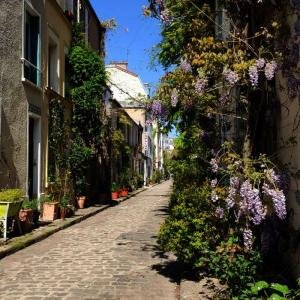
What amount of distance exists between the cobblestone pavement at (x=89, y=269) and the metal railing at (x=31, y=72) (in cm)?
443

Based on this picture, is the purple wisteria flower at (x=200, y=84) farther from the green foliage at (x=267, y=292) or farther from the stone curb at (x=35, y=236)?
the stone curb at (x=35, y=236)

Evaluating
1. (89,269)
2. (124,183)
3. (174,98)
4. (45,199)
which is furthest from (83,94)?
(124,183)

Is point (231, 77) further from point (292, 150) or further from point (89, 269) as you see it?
point (89, 269)

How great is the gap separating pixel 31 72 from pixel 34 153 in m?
2.38

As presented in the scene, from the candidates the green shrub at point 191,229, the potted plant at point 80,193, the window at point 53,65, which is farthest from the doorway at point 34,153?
the green shrub at point 191,229

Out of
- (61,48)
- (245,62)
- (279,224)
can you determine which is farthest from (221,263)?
(61,48)

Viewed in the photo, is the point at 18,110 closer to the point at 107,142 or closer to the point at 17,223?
the point at 17,223

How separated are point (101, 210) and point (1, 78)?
966cm

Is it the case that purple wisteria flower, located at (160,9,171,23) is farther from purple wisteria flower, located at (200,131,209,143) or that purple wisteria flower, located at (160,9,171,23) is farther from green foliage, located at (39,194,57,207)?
green foliage, located at (39,194,57,207)

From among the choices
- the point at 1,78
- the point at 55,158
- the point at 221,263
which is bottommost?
the point at 221,263

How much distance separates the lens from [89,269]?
9.41m

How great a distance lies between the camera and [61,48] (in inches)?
790

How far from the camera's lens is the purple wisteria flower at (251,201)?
5.82 metres

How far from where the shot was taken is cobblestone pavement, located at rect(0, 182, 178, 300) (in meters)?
7.75
